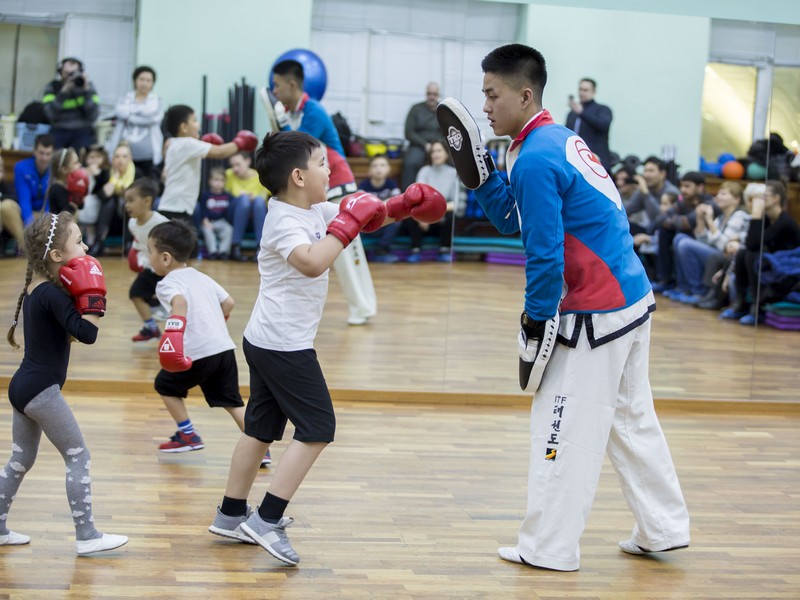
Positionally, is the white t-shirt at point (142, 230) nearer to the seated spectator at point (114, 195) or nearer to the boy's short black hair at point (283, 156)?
the seated spectator at point (114, 195)

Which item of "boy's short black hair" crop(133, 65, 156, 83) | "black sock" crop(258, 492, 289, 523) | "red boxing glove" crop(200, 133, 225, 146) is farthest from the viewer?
"red boxing glove" crop(200, 133, 225, 146)

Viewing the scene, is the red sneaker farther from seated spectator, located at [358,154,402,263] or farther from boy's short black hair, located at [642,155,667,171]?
boy's short black hair, located at [642,155,667,171]

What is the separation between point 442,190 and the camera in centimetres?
560

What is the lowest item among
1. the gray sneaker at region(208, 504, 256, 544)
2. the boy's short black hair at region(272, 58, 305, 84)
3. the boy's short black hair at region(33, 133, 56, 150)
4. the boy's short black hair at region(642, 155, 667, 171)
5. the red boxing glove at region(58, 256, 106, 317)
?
the gray sneaker at region(208, 504, 256, 544)

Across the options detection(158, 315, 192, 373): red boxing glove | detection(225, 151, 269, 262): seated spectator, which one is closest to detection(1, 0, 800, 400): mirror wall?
detection(225, 151, 269, 262): seated spectator

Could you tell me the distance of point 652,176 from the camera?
5.57 m

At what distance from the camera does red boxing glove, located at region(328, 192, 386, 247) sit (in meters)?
2.99

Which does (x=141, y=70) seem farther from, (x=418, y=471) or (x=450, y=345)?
(x=418, y=471)

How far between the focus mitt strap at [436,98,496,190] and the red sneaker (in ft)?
5.63

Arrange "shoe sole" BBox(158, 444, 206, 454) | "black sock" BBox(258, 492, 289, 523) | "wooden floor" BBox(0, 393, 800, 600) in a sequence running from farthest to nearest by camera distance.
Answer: "shoe sole" BBox(158, 444, 206, 454) → "black sock" BBox(258, 492, 289, 523) → "wooden floor" BBox(0, 393, 800, 600)

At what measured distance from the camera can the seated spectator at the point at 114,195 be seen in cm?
546

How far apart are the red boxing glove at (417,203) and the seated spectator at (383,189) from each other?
2.37 m

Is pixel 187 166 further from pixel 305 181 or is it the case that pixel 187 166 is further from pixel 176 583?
pixel 176 583

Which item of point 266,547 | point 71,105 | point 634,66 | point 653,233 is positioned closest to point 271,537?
point 266,547
